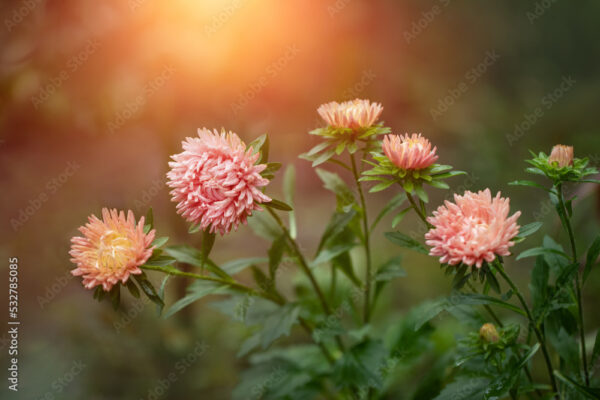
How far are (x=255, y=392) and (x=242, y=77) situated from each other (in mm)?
807

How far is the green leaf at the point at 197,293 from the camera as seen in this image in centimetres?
87

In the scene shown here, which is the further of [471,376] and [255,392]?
[255,392]

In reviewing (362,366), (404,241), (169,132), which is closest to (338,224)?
(404,241)

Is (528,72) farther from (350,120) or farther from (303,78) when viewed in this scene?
(350,120)

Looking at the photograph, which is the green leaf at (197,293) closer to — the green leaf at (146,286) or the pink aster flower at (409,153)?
the green leaf at (146,286)

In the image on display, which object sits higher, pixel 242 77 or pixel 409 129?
pixel 242 77

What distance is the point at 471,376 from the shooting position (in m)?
0.89

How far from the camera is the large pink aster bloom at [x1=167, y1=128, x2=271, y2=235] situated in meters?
0.71

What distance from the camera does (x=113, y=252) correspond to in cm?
71

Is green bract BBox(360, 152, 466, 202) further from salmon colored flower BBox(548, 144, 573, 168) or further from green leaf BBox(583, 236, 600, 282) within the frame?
green leaf BBox(583, 236, 600, 282)

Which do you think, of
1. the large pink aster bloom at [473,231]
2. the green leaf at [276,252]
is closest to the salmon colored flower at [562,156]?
the large pink aster bloom at [473,231]

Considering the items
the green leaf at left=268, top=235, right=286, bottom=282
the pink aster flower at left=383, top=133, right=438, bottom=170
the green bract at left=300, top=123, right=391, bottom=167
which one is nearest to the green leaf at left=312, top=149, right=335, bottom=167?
the green bract at left=300, top=123, right=391, bottom=167

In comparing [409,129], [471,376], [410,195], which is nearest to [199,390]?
[471,376]

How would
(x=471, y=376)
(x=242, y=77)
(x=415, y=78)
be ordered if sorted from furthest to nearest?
(x=415, y=78), (x=242, y=77), (x=471, y=376)
